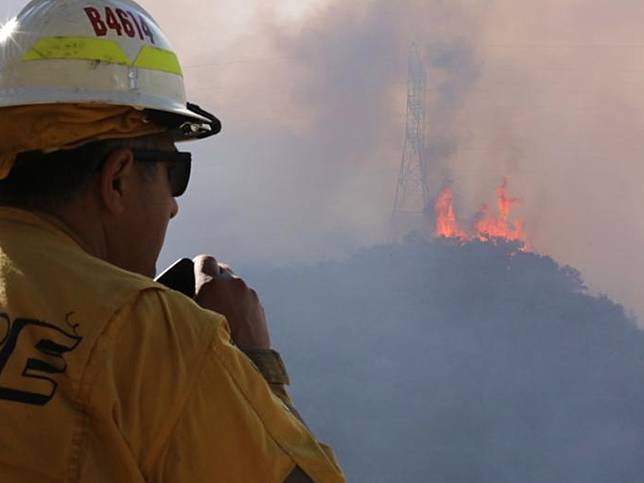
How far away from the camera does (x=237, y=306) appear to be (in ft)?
6.67

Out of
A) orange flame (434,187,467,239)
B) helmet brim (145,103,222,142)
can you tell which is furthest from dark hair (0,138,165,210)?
orange flame (434,187,467,239)

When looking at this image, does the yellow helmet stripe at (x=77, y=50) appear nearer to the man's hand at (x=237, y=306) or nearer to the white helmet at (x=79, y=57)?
the white helmet at (x=79, y=57)

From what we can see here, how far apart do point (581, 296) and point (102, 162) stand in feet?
154

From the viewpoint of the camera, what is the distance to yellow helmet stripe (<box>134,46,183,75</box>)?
2156 mm

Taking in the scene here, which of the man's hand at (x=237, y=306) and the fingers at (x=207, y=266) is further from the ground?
the fingers at (x=207, y=266)

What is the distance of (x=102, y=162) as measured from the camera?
Result: 1891 mm

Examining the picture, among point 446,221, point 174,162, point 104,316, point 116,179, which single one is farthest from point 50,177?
point 446,221

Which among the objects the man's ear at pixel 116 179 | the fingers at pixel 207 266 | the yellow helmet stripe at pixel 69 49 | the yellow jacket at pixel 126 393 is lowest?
the yellow jacket at pixel 126 393

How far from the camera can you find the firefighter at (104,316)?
1.49m

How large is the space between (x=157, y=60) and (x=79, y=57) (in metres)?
0.23

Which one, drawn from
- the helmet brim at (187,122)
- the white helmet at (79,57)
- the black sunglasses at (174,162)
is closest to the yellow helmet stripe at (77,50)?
the white helmet at (79,57)

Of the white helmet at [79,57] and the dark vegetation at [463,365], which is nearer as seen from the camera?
the white helmet at [79,57]

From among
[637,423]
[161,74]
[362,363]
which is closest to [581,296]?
[637,423]

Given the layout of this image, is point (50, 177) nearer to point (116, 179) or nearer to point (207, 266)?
point (116, 179)
